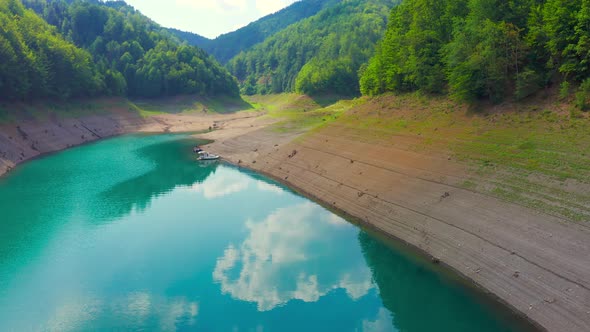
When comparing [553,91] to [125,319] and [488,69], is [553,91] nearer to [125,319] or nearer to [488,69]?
[488,69]

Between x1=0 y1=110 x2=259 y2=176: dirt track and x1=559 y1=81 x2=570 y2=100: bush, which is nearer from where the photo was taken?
x1=559 y1=81 x2=570 y2=100: bush

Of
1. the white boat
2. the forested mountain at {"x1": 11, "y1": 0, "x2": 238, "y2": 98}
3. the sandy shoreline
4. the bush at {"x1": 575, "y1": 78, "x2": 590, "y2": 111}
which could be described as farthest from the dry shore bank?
the bush at {"x1": 575, "y1": 78, "x2": 590, "y2": 111}

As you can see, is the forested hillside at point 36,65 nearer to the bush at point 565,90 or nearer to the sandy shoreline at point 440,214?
the sandy shoreline at point 440,214

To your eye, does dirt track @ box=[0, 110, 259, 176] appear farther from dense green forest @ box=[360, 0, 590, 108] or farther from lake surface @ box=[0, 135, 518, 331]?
dense green forest @ box=[360, 0, 590, 108]

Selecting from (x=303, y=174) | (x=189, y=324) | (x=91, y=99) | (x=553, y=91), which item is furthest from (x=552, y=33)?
(x=91, y=99)

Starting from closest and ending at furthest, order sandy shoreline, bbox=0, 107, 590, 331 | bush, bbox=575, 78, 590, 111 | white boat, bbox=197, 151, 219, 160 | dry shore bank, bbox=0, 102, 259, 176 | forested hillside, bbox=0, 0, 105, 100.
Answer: sandy shoreline, bbox=0, 107, 590, 331 < bush, bbox=575, 78, 590, 111 < dry shore bank, bbox=0, 102, 259, 176 < white boat, bbox=197, 151, 219, 160 < forested hillside, bbox=0, 0, 105, 100

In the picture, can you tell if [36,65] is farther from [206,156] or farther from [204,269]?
[204,269]

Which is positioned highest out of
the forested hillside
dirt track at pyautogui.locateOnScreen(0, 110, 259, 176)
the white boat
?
the forested hillside
